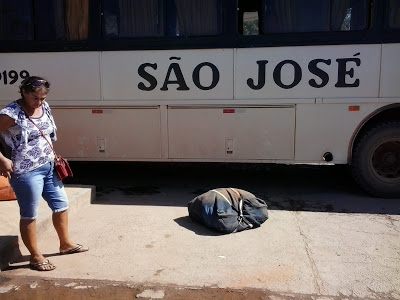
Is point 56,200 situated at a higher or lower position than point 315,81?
lower

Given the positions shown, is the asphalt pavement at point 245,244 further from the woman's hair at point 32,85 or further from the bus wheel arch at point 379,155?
the woman's hair at point 32,85

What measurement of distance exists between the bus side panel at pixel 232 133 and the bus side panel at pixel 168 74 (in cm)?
25

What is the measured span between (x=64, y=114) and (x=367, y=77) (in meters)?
4.05

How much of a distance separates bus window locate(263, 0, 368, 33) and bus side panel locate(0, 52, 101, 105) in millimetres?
2406

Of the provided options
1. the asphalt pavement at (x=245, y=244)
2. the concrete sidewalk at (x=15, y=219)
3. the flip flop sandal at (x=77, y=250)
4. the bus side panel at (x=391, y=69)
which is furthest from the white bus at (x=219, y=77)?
the flip flop sandal at (x=77, y=250)

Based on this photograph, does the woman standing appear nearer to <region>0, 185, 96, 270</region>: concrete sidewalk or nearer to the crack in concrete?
<region>0, 185, 96, 270</region>: concrete sidewalk

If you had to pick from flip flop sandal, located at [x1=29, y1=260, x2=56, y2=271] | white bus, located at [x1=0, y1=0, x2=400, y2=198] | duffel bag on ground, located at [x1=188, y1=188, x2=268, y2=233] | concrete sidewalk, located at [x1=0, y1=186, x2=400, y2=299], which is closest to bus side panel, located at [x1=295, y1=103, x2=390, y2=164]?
white bus, located at [x1=0, y1=0, x2=400, y2=198]

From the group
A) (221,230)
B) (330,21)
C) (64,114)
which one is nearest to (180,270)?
(221,230)

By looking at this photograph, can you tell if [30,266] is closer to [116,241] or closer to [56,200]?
[56,200]

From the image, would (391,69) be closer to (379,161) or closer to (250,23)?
(379,161)

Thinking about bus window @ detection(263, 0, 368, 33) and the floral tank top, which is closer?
the floral tank top

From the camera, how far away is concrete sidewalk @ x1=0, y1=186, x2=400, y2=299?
3.53 meters

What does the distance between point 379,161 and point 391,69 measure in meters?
1.22

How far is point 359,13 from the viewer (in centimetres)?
539
